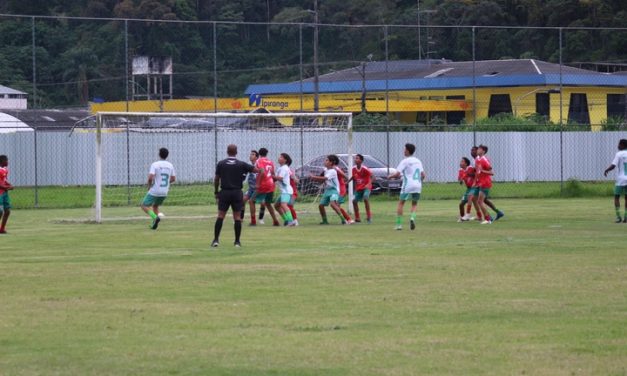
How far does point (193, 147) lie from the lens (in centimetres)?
4100

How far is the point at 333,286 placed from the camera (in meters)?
15.1

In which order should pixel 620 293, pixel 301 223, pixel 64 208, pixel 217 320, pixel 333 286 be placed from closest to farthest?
pixel 217 320, pixel 620 293, pixel 333 286, pixel 301 223, pixel 64 208

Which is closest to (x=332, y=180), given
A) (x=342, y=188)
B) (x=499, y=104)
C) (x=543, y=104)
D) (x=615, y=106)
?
(x=342, y=188)

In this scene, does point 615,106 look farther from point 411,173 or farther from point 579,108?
point 411,173

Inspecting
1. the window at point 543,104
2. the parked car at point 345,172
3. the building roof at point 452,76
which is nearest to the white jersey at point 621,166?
the parked car at point 345,172

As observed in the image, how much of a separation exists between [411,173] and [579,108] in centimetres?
2841

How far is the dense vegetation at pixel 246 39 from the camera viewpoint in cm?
3997

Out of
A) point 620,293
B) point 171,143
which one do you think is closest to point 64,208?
point 171,143

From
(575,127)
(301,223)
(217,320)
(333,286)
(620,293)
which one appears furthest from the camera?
(575,127)

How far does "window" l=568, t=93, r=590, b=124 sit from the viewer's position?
173 feet

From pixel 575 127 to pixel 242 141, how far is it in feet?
49.4

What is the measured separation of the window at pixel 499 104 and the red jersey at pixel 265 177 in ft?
102

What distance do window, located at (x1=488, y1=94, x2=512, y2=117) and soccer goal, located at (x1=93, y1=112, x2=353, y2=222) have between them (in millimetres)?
18776

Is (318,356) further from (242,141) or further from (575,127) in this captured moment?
(575,127)
